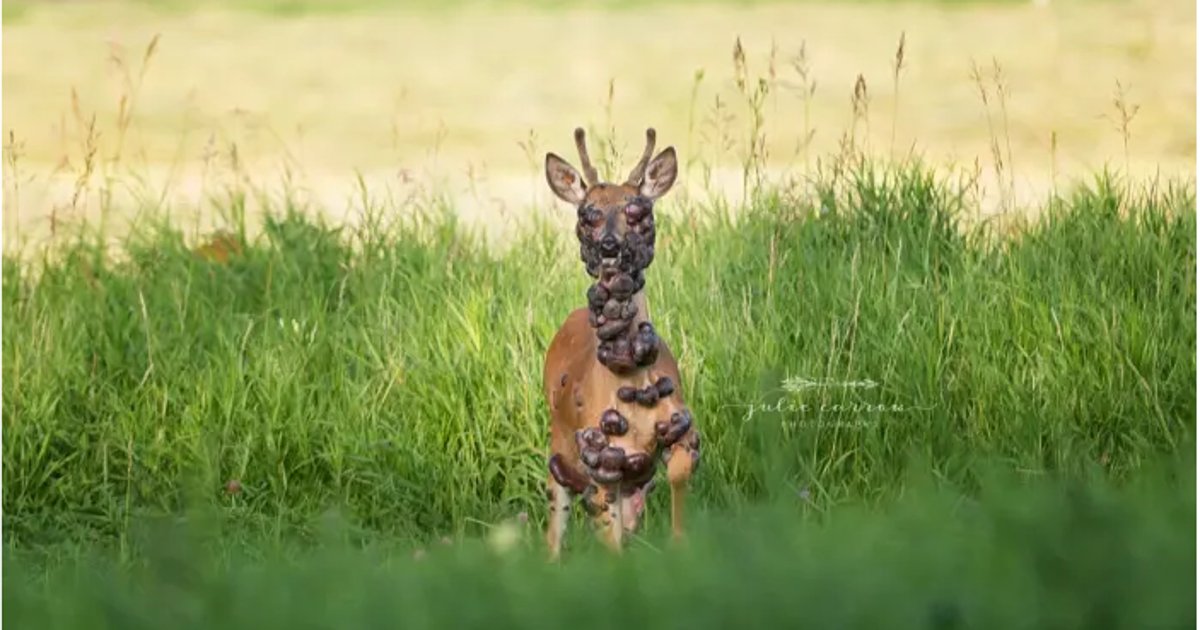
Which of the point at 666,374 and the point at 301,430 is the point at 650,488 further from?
the point at 301,430

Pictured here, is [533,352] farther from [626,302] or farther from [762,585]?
[762,585]

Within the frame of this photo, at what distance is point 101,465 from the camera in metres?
6.04

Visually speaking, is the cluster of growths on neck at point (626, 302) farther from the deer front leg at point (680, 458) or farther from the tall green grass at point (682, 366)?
the tall green grass at point (682, 366)

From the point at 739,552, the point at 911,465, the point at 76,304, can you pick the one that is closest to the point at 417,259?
the point at 76,304

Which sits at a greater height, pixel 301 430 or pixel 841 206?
pixel 841 206

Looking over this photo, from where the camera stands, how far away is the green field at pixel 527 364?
5621mm

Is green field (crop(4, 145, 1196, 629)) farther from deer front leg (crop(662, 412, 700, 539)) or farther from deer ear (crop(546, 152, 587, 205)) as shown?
deer ear (crop(546, 152, 587, 205))

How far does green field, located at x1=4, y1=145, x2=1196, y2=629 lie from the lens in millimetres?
5621

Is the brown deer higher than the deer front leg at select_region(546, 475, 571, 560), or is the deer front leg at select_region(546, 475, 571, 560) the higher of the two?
the brown deer

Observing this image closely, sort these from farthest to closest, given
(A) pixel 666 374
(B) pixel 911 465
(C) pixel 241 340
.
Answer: (C) pixel 241 340 < (B) pixel 911 465 < (A) pixel 666 374

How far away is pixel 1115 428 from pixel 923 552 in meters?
2.90

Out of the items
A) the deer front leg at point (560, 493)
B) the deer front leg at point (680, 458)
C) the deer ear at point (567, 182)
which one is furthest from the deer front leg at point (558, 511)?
the deer ear at point (567, 182)

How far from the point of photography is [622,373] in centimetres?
454

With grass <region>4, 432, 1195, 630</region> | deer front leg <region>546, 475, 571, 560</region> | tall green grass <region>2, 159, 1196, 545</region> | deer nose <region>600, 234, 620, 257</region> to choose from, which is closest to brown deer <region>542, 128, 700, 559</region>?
deer nose <region>600, 234, 620, 257</region>
